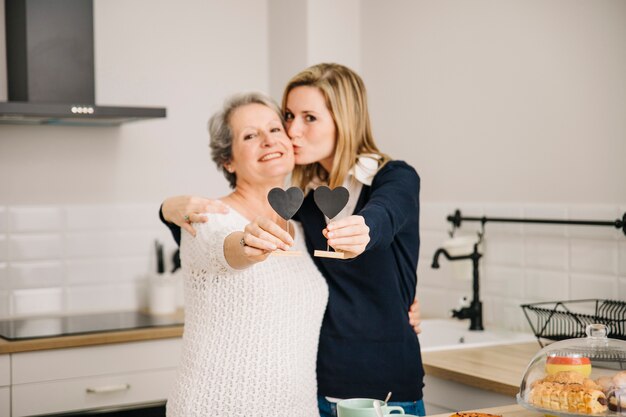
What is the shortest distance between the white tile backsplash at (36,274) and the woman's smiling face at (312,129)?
1.75m

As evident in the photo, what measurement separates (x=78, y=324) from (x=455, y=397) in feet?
5.03

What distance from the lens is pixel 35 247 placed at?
3441 mm

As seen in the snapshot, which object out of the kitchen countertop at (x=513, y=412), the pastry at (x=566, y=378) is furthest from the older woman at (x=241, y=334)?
the pastry at (x=566, y=378)

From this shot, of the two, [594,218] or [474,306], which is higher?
[594,218]

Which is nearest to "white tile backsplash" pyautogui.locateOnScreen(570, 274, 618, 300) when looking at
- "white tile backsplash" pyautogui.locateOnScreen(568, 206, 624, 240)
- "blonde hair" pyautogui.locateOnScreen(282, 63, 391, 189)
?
"white tile backsplash" pyautogui.locateOnScreen(568, 206, 624, 240)

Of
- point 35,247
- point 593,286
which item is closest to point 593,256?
point 593,286

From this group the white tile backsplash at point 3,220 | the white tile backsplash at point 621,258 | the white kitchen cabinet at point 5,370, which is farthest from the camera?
the white tile backsplash at point 3,220

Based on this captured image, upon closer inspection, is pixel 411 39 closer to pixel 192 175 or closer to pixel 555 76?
pixel 555 76

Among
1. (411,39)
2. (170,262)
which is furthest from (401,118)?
(170,262)

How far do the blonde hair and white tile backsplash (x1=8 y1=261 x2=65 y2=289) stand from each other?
5.80ft

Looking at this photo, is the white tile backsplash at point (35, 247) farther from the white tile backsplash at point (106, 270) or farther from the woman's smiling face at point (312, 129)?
the woman's smiling face at point (312, 129)

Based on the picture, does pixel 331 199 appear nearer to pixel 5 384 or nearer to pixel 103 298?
pixel 5 384

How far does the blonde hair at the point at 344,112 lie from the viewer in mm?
2082

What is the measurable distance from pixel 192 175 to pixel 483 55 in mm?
1422
